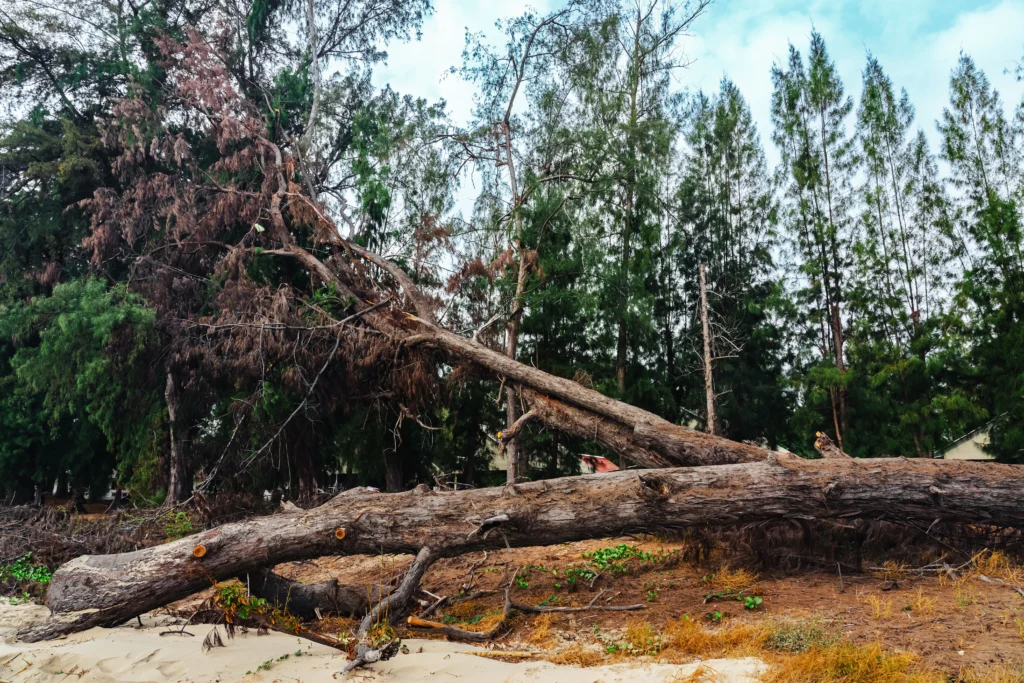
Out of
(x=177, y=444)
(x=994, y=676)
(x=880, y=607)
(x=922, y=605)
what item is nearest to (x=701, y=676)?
(x=994, y=676)

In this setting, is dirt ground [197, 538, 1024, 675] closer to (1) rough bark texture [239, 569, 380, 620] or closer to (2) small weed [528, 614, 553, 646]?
(2) small weed [528, 614, 553, 646]

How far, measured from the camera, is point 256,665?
4613mm

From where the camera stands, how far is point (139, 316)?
1051 centimetres

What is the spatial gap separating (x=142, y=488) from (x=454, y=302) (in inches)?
252

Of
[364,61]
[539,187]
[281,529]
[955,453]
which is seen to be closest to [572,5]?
[539,187]

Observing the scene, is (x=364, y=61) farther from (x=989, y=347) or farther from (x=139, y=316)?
(x=989, y=347)

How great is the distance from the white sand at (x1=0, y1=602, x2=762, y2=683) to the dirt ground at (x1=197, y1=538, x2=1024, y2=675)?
1.70ft

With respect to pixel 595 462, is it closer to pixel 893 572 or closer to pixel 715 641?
pixel 893 572

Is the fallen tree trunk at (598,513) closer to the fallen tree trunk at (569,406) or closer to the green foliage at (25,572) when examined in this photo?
the fallen tree trunk at (569,406)

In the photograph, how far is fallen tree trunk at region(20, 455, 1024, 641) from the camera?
5.86 m

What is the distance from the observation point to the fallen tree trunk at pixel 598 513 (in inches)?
231

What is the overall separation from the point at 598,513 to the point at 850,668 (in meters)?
2.47

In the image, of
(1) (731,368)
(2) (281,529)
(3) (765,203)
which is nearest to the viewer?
(2) (281,529)

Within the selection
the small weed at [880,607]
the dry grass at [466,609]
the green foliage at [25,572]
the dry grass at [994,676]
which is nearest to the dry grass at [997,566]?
the small weed at [880,607]
